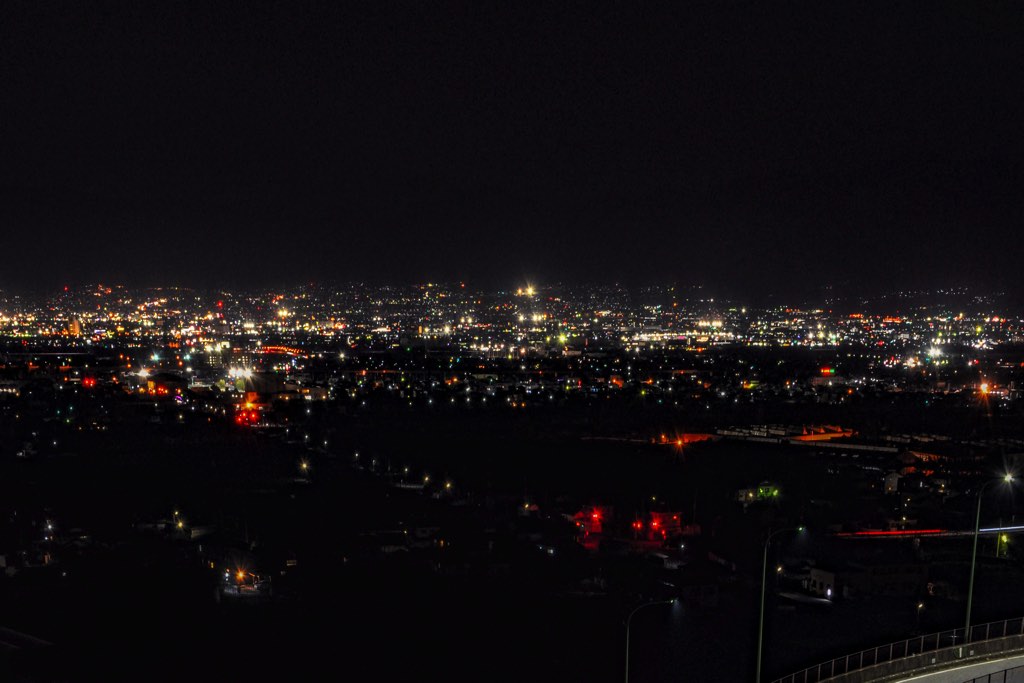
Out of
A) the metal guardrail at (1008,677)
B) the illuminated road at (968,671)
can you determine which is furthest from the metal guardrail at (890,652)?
the illuminated road at (968,671)

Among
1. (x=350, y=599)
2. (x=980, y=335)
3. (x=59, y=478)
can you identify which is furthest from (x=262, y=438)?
(x=980, y=335)

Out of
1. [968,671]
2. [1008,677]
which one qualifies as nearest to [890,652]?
[968,671]

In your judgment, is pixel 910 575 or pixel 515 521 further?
pixel 515 521

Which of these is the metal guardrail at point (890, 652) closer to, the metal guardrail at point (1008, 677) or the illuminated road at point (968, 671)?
the metal guardrail at point (1008, 677)

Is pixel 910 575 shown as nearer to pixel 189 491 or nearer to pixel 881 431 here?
pixel 189 491

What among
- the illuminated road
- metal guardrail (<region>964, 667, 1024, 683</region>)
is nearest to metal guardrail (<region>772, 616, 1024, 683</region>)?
metal guardrail (<region>964, 667, 1024, 683</region>)
